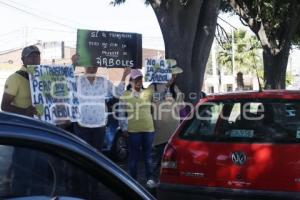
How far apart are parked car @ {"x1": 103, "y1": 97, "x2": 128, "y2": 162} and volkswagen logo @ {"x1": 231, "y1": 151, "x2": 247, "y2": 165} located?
6.54 m

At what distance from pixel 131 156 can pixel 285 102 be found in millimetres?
3175

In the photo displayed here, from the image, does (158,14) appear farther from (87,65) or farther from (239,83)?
(239,83)

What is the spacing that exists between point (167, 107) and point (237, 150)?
3.92 m

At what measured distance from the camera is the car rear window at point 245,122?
5555mm

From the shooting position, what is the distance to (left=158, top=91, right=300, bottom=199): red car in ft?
17.4

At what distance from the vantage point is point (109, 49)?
9.61 meters

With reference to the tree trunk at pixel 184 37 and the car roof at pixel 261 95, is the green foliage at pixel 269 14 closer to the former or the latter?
the tree trunk at pixel 184 37

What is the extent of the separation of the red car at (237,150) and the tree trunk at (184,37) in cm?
402

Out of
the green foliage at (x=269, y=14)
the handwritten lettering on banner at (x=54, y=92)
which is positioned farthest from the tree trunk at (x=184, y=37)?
the green foliage at (x=269, y=14)

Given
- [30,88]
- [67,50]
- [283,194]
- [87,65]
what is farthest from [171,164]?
[67,50]

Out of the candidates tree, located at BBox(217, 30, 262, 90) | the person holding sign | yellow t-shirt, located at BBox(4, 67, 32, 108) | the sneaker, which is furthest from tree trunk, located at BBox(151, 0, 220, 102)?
tree, located at BBox(217, 30, 262, 90)

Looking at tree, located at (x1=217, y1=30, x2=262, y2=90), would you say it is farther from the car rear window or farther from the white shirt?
the car rear window

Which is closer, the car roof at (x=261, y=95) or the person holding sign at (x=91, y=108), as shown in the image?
the car roof at (x=261, y=95)

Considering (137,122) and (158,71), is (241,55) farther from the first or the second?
(137,122)
